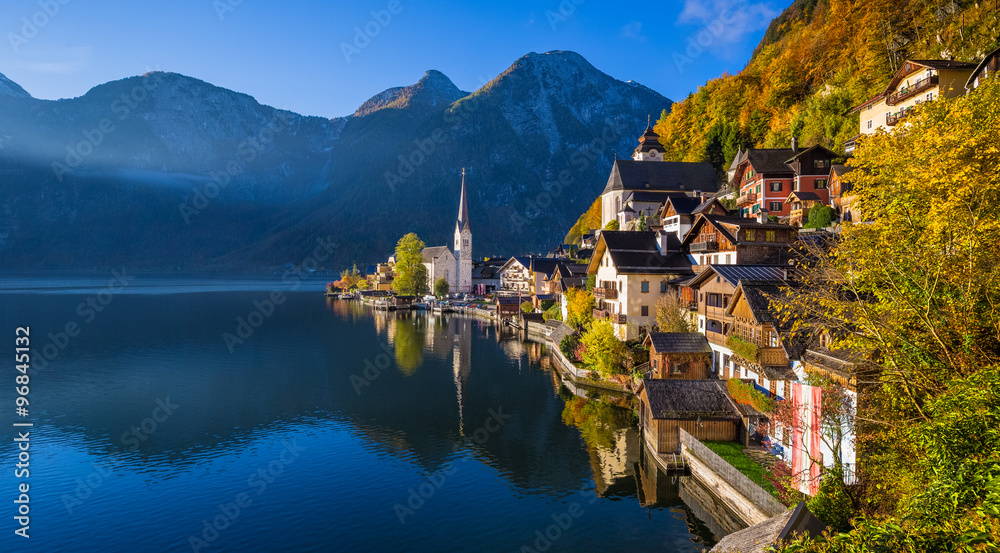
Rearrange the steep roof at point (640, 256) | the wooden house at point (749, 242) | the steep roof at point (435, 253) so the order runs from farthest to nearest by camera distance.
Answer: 1. the steep roof at point (435, 253)
2. the steep roof at point (640, 256)
3. the wooden house at point (749, 242)

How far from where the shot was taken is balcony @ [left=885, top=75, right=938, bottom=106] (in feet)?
156

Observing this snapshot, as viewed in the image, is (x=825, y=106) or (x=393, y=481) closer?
(x=393, y=481)

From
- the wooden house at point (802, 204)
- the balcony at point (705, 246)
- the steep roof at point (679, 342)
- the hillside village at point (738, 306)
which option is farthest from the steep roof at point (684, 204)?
the steep roof at point (679, 342)

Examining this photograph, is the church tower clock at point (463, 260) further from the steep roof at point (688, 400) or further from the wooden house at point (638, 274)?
the steep roof at point (688, 400)

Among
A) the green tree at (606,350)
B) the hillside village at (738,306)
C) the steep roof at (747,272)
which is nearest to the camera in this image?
the hillside village at (738,306)

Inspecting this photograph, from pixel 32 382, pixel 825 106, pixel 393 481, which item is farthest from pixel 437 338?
pixel 825 106

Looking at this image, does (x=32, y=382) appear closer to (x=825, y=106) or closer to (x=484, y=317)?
(x=484, y=317)

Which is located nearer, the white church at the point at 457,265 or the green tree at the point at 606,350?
the green tree at the point at 606,350

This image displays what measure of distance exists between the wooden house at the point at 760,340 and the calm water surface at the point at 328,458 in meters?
8.52

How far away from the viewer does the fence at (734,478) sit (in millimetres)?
21464

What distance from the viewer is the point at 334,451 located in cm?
3466

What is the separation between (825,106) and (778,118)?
494 inches

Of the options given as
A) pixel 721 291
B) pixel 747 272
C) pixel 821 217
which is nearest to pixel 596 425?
pixel 721 291

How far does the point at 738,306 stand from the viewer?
3566 cm
